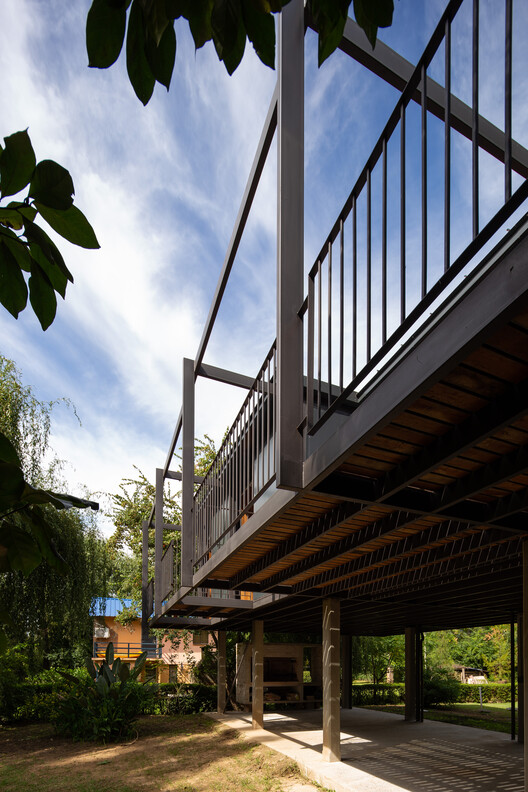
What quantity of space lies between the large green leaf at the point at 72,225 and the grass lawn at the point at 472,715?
1564 cm

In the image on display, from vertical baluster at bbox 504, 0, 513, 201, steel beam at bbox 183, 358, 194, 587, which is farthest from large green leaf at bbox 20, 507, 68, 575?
steel beam at bbox 183, 358, 194, 587

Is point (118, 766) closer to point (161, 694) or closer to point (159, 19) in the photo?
point (161, 694)

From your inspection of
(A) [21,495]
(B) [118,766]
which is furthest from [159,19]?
(B) [118,766]

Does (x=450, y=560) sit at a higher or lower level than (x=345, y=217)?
lower

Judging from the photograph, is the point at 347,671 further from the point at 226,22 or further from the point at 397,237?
the point at 226,22

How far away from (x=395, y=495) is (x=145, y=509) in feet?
61.1

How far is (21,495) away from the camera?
0.69 metres

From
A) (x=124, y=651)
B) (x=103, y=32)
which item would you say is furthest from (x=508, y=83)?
(x=124, y=651)

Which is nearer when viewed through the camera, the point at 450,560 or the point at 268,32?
the point at 268,32

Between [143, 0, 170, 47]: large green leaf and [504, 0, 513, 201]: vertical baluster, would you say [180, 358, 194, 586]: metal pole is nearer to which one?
[504, 0, 513, 201]: vertical baluster

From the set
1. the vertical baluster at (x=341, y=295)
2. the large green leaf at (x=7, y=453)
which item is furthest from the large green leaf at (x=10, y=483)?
the vertical baluster at (x=341, y=295)

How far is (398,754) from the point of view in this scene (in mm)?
9945

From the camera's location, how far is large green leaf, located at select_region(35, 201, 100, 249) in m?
0.65

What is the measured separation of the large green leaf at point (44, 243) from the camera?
2.18ft
